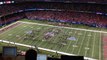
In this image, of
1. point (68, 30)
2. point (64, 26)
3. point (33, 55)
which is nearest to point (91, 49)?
point (68, 30)

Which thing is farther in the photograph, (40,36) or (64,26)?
(64,26)

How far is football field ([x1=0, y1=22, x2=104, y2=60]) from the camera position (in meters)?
31.2

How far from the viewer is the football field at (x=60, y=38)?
1228 inches

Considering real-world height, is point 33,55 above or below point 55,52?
above

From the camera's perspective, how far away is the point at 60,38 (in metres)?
37.0

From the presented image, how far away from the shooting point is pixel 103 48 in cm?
3234

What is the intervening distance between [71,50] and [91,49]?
3.44 metres

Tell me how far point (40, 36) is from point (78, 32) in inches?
357

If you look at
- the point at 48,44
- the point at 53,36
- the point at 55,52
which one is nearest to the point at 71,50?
the point at 55,52

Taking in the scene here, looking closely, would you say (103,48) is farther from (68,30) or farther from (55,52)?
(68,30)

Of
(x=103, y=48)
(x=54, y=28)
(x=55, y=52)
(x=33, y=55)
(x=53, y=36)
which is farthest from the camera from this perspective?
(x=54, y=28)

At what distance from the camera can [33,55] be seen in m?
5.60

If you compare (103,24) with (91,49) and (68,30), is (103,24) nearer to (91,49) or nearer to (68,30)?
(68,30)

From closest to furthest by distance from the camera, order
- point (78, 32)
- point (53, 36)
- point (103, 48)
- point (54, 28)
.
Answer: point (103, 48) → point (53, 36) → point (78, 32) → point (54, 28)
